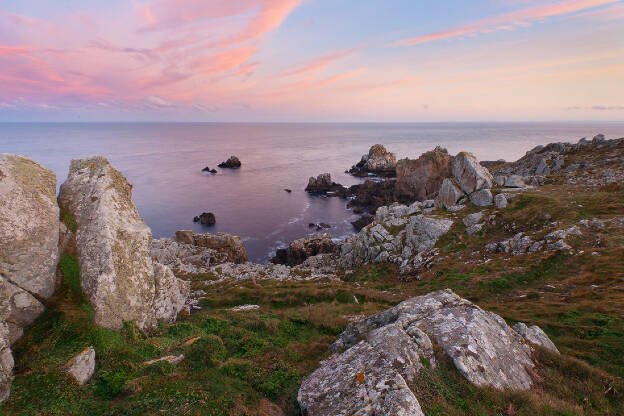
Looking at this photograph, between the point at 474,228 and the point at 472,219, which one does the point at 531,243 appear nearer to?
the point at 474,228

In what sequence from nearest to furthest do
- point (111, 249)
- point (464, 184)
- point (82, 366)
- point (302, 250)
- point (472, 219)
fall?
point (82, 366) → point (111, 249) → point (472, 219) → point (464, 184) → point (302, 250)

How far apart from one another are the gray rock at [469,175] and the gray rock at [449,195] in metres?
1.01

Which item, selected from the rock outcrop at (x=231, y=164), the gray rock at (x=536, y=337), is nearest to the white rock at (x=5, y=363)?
the gray rock at (x=536, y=337)

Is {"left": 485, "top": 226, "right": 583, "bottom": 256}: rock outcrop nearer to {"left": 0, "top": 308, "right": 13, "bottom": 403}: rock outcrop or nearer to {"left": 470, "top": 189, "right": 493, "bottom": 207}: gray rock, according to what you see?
{"left": 470, "top": 189, "right": 493, "bottom": 207}: gray rock

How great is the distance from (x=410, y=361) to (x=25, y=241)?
631 inches

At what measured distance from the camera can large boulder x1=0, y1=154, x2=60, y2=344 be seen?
1112 centimetres

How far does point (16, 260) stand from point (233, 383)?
10380mm

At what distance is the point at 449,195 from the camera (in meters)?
40.2

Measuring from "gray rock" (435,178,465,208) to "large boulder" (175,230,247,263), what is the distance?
3312cm

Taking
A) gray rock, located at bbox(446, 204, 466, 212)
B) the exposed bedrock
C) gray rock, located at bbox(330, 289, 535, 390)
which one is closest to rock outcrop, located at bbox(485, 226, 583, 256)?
gray rock, located at bbox(446, 204, 466, 212)

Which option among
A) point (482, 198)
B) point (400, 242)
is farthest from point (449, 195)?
point (400, 242)

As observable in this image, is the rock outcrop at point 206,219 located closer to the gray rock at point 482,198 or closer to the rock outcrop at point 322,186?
the rock outcrop at point 322,186

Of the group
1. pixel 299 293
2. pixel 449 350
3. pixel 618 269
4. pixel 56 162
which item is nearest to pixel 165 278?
pixel 299 293

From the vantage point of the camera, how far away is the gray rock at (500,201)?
33.4 m
